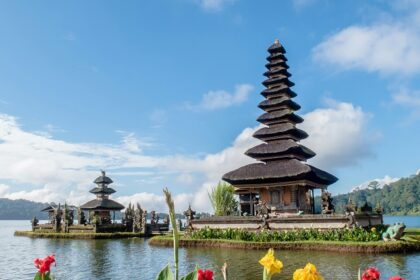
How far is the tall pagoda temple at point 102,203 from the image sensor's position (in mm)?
53250

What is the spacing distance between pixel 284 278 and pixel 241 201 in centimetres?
2781

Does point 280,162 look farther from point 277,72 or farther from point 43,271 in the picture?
point 43,271

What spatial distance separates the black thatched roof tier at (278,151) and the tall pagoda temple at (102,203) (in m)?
23.9

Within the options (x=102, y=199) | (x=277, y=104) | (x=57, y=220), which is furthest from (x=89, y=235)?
(x=277, y=104)

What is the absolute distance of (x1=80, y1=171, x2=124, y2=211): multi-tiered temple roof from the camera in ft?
175

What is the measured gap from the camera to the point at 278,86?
41250 millimetres

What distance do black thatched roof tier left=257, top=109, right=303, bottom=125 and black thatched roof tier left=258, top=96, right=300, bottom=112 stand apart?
1.59 ft

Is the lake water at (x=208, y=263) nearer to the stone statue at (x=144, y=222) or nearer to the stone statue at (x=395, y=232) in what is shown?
the stone statue at (x=395, y=232)

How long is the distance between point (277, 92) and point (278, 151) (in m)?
7.44

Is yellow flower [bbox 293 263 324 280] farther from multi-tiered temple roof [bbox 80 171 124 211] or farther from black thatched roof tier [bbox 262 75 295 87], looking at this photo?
multi-tiered temple roof [bbox 80 171 124 211]

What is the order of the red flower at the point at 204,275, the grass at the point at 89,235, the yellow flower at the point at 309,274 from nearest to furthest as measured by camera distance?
the yellow flower at the point at 309,274 < the red flower at the point at 204,275 < the grass at the point at 89,235

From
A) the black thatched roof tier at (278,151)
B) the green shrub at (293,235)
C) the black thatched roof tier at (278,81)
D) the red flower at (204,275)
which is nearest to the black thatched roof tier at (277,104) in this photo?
the black thatched roof tier at (278,81)

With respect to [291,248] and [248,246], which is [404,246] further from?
[248,246]

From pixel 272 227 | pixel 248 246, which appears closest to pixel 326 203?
pixel 272 227
